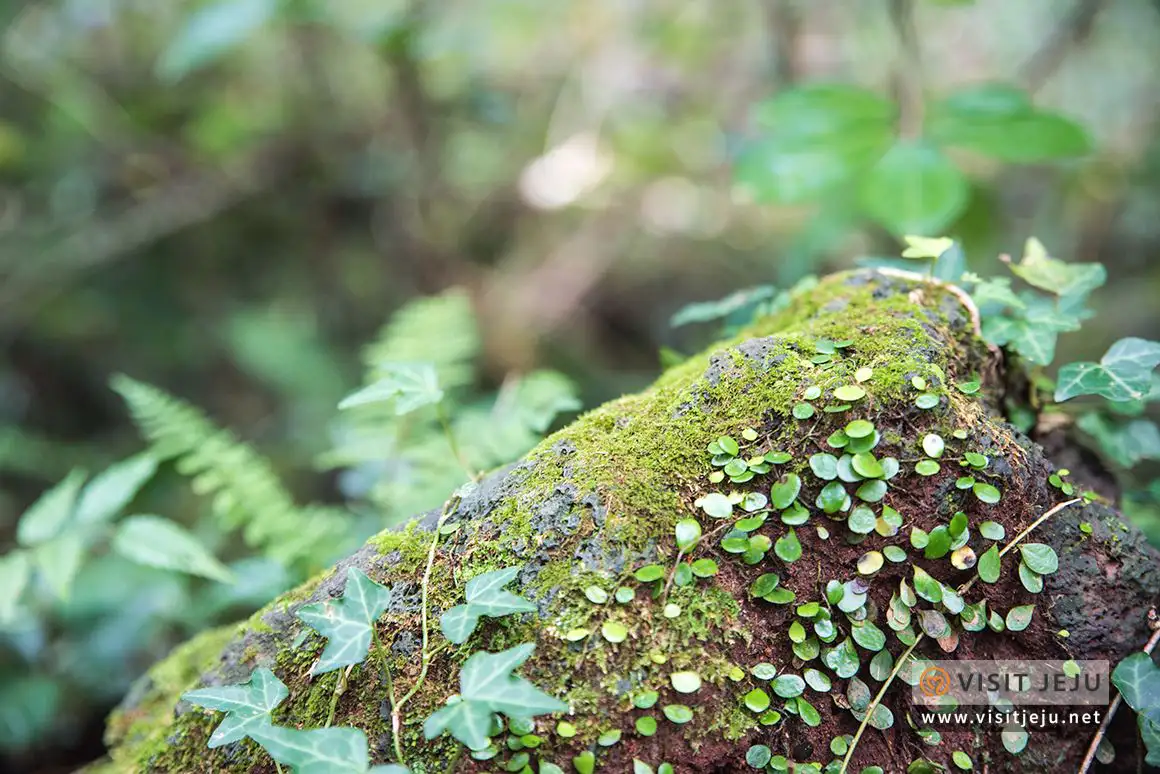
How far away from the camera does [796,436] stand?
1.39 m

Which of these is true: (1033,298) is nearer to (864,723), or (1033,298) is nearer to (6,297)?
(864,723)

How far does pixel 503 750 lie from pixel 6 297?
16.6ft

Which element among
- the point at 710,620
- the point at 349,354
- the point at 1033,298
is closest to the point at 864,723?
the point at 710,620

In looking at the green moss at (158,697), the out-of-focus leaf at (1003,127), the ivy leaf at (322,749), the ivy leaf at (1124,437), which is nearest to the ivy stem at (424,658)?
the ivy leaf at (322,749)

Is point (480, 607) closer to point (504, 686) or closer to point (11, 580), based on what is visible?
point (504, 686)

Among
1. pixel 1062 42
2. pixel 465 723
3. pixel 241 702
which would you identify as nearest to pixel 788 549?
pixel 465 723

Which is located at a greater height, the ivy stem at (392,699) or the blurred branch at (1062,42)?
the ivy stem at (392,699)

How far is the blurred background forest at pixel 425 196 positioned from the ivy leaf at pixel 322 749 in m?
2.39

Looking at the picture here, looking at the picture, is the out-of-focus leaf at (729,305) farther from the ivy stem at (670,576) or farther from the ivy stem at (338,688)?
the ivy stem at (338,688)

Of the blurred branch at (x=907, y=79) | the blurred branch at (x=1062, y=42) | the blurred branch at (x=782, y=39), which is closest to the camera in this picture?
the blurred branch at (x=907, y=79)

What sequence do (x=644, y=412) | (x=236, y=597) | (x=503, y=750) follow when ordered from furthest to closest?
(x=236, y=597) → (x=644, y=412) → (x=503, y=750)

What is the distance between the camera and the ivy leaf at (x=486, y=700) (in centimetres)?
108

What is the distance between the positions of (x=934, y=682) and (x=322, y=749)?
107cm

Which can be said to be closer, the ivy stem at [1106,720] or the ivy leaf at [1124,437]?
the ivy stem at [1106,720]
